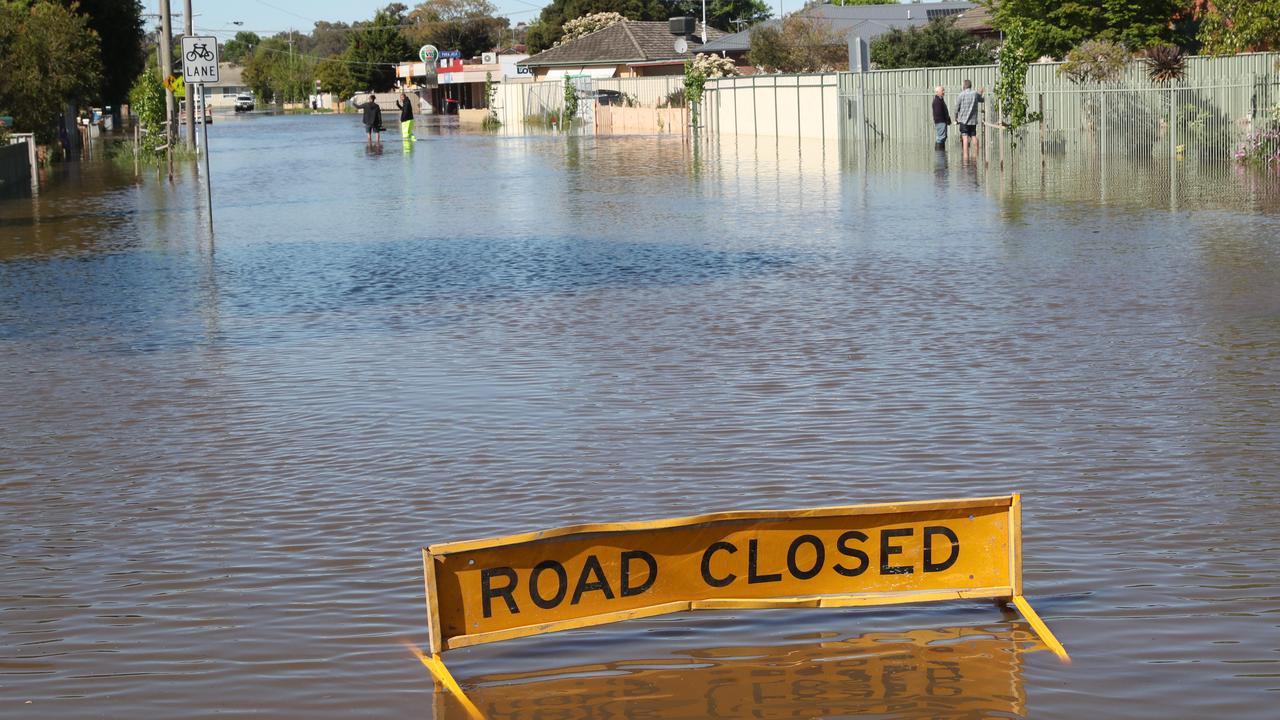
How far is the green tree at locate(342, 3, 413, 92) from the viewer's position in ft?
452

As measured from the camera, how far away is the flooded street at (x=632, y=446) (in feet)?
18.0

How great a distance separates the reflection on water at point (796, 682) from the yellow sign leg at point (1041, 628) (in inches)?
2.9

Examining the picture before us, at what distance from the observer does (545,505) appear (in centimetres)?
761

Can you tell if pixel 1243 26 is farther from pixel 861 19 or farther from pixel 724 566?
pixel 861 19

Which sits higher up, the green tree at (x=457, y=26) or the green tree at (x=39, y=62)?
the green tree at (x=457, y=26)

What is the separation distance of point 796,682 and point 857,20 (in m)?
78.8

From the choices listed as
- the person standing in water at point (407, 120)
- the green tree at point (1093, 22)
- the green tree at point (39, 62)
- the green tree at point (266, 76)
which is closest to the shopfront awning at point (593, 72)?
the person standing in water at point (407, 120)

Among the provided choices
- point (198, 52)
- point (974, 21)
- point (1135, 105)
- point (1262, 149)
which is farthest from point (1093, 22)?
point (198, 52)

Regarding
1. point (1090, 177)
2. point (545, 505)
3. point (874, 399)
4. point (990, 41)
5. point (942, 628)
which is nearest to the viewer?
point (942, 628)

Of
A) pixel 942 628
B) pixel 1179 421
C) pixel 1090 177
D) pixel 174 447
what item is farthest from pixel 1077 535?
pixel 1090 177

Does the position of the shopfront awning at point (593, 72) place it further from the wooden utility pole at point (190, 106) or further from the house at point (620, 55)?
the wooden utility pole at point (190, 106)

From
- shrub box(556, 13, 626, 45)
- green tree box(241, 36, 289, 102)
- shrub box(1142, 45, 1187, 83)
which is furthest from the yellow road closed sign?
green tree box(241, 36, 289, 102)

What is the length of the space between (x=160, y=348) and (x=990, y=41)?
6141cm

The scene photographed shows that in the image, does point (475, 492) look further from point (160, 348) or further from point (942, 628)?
point (160, 348)
